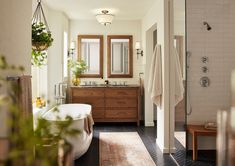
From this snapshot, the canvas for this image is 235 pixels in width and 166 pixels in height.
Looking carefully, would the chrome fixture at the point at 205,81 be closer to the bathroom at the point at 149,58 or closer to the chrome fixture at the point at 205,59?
the bathroom at the point at 149,58

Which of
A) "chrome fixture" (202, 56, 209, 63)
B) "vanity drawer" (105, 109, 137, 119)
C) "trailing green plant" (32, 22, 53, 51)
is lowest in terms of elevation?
"vanity drawer" (105, 109, 137, 119)

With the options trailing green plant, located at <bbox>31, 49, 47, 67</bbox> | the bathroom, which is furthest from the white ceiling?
trailing green plant, located at <bbox>31, 49, 47, 67</bbox>

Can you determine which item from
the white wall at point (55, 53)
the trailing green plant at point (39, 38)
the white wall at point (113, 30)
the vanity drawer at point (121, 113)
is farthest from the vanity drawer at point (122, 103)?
the trailing green plant at point (39, 38)

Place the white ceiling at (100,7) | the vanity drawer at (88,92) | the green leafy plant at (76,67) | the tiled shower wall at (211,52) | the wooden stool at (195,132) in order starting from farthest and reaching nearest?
1. the green leafy plant at (76,67)
2. the vanity drawer at (88,92)
3. the white ceiling at (100,7)
4. the wooden stool at (195,132)
5. the tiled shower wall at (211,52)

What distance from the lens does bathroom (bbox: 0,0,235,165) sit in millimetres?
3041

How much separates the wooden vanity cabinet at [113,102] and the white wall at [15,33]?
135 inches

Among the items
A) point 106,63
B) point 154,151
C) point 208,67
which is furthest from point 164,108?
point 106,63

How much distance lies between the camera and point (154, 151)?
171 inches

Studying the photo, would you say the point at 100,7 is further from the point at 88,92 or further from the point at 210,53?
the point at 210,53

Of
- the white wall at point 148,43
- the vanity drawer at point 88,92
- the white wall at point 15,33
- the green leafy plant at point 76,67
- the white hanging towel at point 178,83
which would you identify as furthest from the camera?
the green leafy plant at point 76,67

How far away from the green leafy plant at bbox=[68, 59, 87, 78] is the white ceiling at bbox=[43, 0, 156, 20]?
110 centimetres

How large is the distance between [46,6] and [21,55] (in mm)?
2878

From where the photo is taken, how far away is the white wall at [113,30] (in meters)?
6.74

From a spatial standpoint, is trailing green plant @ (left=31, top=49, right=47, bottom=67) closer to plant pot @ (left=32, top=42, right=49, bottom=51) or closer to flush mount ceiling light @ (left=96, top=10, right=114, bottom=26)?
plant pot @ (left=32, top=42, right=49, bottom=51)
